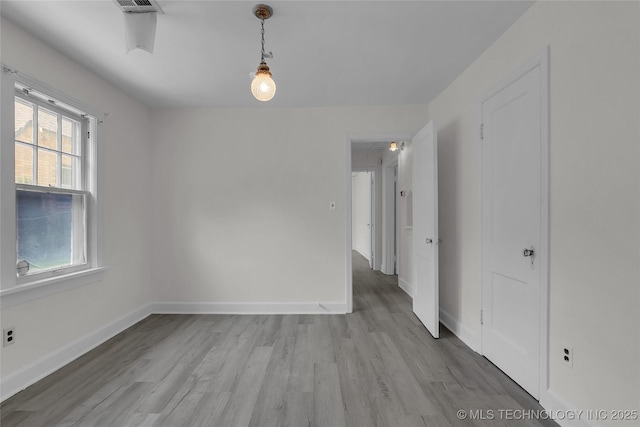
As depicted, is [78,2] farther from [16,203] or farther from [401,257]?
[401,257]

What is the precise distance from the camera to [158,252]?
3.76 meters

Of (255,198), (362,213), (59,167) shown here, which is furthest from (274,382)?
(362,213)

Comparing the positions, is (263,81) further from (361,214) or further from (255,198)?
(361,214)

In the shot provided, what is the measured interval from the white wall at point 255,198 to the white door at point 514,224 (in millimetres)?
1533

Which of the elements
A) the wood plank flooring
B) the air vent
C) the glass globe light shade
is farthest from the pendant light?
the wood plank flooring

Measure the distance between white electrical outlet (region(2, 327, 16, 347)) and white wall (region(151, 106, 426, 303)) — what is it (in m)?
1.70

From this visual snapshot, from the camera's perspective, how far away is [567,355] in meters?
1.68

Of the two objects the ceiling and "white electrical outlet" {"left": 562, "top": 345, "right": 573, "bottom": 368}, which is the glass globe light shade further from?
"white electrical outlet" {"left": 562, "top": 345, "right": 573, "bottom": 368}

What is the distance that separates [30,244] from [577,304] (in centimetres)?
371

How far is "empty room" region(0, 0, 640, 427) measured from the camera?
5.27ft

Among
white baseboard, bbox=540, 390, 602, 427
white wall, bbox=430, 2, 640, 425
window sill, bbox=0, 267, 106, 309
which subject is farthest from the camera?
window sill, bbox=0, 267, 106, 309

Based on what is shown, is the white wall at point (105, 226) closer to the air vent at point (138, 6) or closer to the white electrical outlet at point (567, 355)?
the air vent at point (138, 6)

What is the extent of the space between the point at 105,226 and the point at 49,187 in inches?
26.5

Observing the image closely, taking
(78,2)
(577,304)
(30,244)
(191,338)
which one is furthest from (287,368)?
(78,2)
